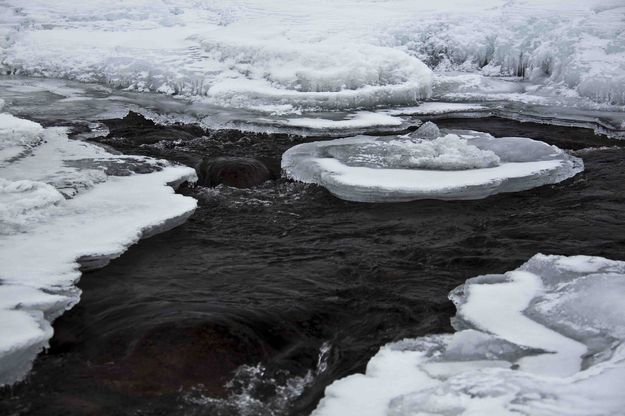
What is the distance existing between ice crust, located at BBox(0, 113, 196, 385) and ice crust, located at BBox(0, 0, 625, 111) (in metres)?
2.79

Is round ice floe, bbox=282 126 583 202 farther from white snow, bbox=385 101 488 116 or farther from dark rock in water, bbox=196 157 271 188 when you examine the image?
white snow, bbox=385 101 488 116

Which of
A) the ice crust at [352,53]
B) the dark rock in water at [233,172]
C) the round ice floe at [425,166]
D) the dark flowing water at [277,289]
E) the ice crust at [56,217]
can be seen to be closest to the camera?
the dark flowing water at [277,289]

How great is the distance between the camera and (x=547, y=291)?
4078 mm

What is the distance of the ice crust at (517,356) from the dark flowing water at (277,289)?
0.76 feet

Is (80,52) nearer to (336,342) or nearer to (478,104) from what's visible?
(478,104)

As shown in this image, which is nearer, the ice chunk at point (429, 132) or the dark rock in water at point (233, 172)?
the dark rock in water at point (233, 172)

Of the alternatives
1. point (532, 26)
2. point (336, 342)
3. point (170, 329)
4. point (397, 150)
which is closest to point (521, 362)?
point (336, 342)

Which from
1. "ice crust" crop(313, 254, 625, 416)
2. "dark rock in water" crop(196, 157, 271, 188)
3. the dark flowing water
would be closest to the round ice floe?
the dark flowing water

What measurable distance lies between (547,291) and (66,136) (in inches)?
229

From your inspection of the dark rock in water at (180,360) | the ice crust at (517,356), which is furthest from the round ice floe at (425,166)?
the dark rock in water at (180,360)

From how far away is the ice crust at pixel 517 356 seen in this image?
273 centimetres

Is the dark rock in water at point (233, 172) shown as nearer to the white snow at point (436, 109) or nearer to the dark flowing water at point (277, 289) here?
the dark flowing water at point (277, 289)

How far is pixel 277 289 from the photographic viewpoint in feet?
14.4

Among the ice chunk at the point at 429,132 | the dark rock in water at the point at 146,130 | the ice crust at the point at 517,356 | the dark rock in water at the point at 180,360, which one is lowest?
the dark rock in water at the point at 180,360
